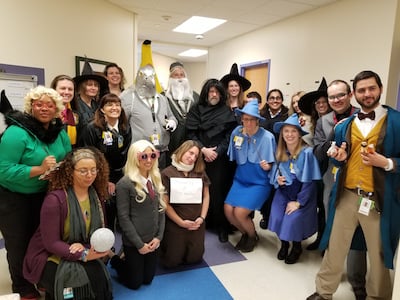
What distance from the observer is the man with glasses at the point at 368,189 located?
1760mm

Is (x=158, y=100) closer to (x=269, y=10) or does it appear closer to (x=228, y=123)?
(x=228, y=123)

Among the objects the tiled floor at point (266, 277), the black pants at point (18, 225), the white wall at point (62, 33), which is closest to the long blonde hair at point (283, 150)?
the tiled floor at point (266, 277)

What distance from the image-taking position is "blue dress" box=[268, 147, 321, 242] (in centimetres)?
249

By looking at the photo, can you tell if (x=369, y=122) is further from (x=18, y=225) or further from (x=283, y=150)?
(x=18, y=225)

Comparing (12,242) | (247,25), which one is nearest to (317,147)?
(12,242)

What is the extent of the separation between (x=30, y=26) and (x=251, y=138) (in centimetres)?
291

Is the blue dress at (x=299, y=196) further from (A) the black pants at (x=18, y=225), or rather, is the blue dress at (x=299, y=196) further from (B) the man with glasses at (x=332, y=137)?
(A) the black pants at (x=18, y=225)

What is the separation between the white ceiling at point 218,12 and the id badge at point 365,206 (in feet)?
11.9

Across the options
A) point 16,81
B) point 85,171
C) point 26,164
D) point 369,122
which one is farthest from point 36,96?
point 369,122

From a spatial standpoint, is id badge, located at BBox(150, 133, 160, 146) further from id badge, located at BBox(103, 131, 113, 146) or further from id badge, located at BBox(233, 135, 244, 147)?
id badge, located at BBox(233, 135, 244, 147)

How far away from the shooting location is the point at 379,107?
184cm

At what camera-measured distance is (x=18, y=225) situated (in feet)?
6.31

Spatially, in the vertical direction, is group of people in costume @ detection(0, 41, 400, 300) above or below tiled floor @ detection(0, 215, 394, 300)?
above

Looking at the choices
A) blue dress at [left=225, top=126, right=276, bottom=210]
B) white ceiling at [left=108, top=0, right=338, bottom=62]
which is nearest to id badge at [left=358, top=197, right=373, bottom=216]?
blue dress at [left=225, top=126, right=276, bottom=210]
